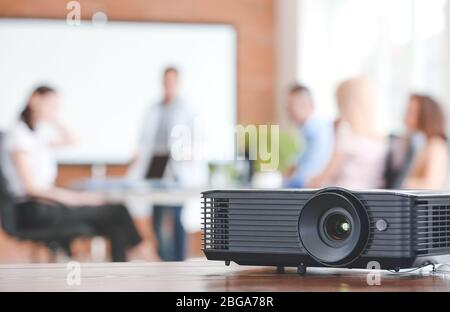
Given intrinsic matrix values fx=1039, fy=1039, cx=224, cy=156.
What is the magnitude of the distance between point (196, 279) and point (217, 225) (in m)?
0.09

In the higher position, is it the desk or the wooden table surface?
the wooden table surface

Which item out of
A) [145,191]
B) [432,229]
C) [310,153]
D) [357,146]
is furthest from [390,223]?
[310,153]

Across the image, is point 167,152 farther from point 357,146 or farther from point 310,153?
point 357,146

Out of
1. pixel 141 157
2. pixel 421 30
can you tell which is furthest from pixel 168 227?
pixel 421 30

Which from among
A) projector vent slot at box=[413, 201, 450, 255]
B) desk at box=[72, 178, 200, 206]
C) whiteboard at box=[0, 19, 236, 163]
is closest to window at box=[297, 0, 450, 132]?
whiteboard at box=[0, 19, 236, 163]

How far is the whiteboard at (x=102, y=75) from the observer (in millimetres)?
6496

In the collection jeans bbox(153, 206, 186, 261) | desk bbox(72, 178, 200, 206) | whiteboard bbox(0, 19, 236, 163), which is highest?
whiteboard bbox(0, 19, 236, 163)

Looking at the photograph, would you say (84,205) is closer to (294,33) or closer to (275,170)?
(275,170)

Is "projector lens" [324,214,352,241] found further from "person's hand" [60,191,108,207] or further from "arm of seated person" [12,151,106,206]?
"person's hand" [60,191,108,207]

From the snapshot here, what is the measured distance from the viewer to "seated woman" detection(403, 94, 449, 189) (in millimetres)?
4043

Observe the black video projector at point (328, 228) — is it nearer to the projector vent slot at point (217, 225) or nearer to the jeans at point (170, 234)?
the projector vent slot at point (217, 225)

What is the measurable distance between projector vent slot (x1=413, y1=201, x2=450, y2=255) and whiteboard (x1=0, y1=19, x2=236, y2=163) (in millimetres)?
5457

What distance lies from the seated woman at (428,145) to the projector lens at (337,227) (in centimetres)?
306
